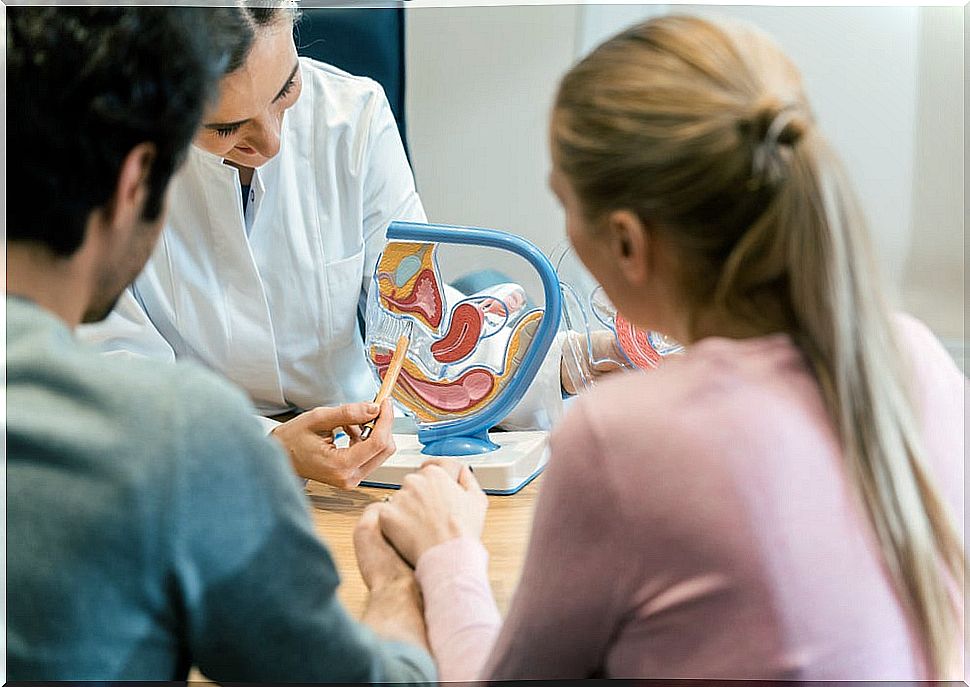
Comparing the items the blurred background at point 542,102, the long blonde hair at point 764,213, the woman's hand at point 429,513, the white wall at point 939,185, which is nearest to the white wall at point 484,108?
the blurred background at point 542,102

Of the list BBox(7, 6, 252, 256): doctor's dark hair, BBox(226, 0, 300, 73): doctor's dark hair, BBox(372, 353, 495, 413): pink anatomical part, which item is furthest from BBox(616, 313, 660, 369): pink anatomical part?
BBox(7, 6, 252, 256): doctor's dark hair

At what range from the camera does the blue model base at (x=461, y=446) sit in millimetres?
1017

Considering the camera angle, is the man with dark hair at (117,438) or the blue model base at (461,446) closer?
the man with dark hair at (117,438)

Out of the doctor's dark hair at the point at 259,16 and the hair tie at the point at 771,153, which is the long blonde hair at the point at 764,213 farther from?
the doctor's dark hair at the point at 259,16

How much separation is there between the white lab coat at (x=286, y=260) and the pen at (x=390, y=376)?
0.26 metres

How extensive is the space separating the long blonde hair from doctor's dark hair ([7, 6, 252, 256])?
196 millimetres

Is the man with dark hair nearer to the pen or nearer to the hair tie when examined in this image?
the hair tie

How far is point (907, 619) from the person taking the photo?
1.85 ft

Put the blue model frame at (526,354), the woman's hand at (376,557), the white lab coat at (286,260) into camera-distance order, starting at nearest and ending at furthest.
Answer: the woman's hand at (376,557) < the blue model frame at (526,354) < the white lab coat at (286,260)

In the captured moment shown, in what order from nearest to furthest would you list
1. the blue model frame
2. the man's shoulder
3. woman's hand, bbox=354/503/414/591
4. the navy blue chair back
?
the man's shoulder < woman's hand, bbox=354/503/414/591 < the blue model frame < the navy blue chair back

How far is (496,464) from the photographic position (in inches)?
38.0

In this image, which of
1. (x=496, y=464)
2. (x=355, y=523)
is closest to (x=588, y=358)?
(x=496, y=464)

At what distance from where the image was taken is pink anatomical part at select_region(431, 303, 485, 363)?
1.00m

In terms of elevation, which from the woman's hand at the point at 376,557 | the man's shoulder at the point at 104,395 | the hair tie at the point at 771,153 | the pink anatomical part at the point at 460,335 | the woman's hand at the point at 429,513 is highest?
the hair tie at the point at 771,153
